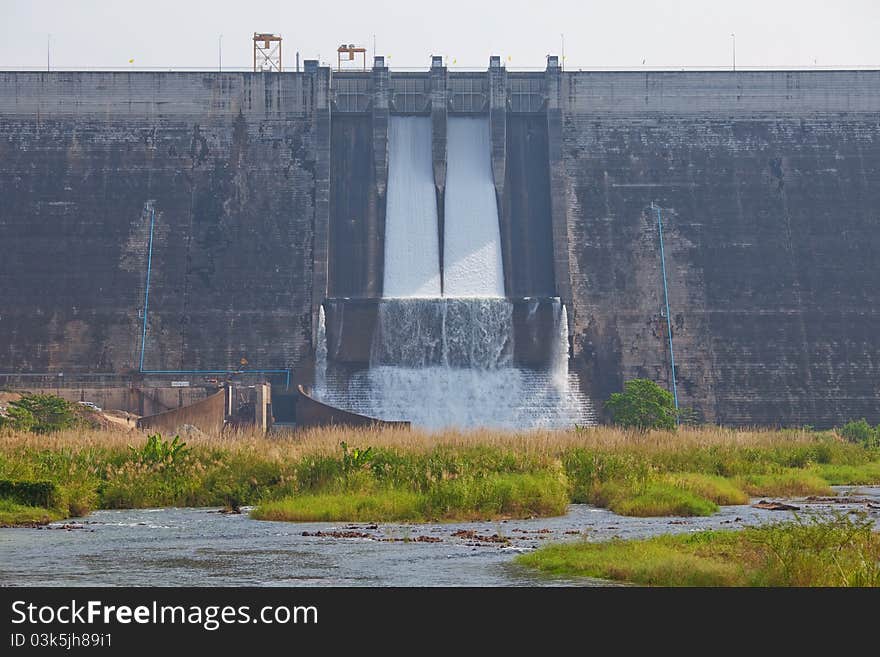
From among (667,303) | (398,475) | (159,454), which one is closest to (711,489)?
(398,475)

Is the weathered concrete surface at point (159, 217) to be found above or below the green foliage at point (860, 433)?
above

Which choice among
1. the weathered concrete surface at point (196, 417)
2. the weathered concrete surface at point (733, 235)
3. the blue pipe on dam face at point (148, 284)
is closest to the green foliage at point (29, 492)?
the weathered concrete surface at point (196, 417)

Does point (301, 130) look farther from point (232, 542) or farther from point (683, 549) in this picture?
point (683, 549)

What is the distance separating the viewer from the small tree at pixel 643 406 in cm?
3778

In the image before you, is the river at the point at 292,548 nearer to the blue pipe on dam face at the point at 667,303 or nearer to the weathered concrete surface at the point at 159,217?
the blue pipe on dam face at the point at 667,303

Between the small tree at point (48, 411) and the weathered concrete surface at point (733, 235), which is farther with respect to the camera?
the weathered concrete surface at point (733, 235)

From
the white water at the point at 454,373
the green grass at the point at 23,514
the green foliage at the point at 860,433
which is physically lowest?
the green grass at the point at 23,514

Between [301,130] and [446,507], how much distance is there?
29061mm

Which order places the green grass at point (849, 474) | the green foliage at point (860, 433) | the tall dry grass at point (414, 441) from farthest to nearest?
the green foliage at point (860, 433)
the green grass at point (849, 474)
the tall dry grass at point (414, 441)

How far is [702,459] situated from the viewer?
87.7ft

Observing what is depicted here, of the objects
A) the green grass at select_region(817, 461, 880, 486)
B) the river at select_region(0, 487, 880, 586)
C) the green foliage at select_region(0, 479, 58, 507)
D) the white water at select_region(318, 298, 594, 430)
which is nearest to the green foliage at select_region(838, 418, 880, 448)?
the white water at select_region(318, 298, 594, 430)

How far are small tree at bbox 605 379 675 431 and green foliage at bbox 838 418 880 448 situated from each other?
5049 mm

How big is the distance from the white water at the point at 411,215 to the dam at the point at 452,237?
8 cm
